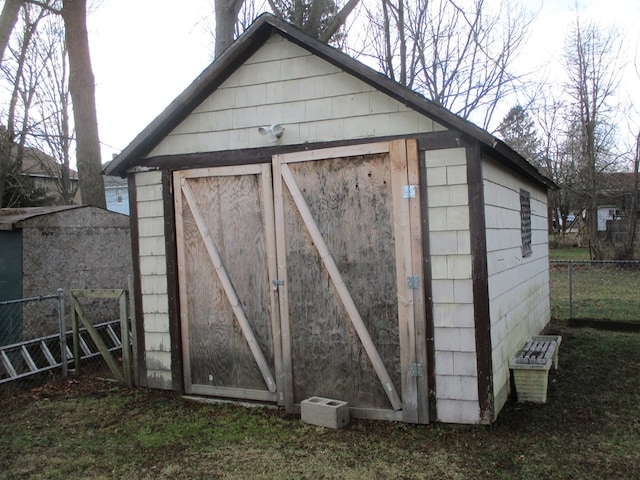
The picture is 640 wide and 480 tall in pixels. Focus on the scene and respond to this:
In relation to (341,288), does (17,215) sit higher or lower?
higher

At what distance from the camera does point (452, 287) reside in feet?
16.4

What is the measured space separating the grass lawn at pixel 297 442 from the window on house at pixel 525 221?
1772 mm

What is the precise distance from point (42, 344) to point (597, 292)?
12.0 meters

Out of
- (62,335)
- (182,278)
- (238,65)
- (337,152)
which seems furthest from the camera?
(62,335)

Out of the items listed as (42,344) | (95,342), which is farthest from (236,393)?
(42,344)

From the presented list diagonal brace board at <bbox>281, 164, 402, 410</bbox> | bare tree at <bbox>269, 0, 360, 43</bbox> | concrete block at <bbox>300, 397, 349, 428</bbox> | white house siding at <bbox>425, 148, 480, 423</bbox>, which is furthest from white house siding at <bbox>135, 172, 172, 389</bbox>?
bare tree at <bbox>269, 0, 360, 43</bbox>

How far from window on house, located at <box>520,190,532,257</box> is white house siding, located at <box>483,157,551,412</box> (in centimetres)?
11

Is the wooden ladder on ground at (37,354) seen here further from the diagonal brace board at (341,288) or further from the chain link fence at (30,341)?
the diagonal brace board at (341,288)

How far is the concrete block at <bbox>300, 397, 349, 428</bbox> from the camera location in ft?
16.8

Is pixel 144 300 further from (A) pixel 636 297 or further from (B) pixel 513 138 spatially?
(B) pixel 513 138

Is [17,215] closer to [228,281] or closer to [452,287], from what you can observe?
[228,281]

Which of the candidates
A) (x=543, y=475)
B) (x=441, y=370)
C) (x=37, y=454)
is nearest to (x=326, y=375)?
(x=441, y=370)

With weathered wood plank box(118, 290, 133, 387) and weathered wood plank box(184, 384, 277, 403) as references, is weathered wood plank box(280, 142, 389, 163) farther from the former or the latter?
weathered wood plank box(118, 290, 133, 387)

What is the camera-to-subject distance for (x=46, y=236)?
7520 mm
